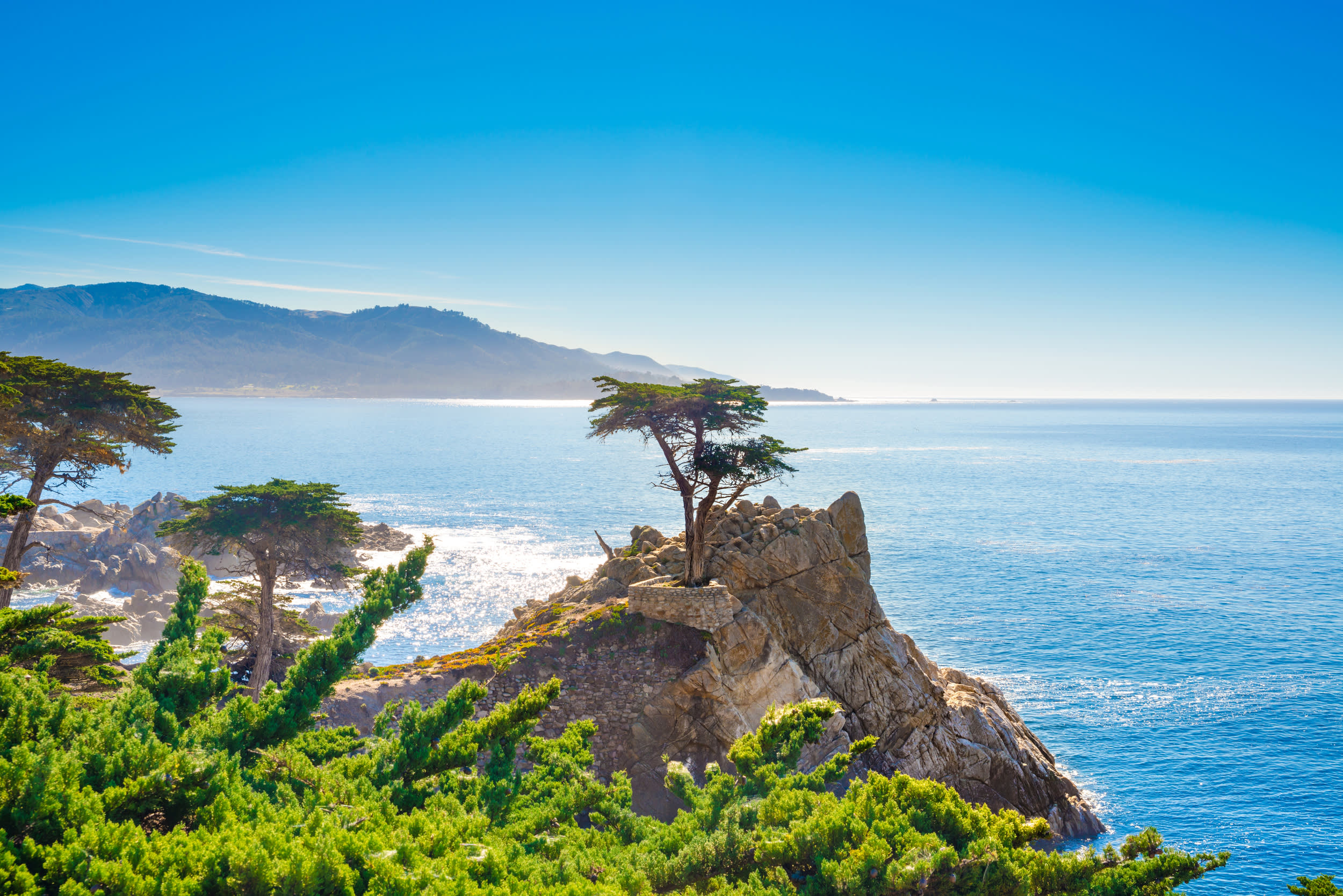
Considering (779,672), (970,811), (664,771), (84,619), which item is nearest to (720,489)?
(779,672)

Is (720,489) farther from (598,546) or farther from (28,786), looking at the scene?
(598,546)

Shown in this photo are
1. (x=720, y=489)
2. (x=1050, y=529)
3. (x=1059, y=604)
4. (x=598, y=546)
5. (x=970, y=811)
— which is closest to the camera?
(x=970, y=811)

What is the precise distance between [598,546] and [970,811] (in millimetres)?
56607

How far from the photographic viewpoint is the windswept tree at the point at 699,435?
2767 centimetres

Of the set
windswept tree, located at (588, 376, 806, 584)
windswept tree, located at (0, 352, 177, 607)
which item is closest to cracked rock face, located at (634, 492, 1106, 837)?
windswept tree, located at (588, 376, 806, 584)

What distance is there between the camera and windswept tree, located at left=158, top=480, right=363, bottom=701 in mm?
29766

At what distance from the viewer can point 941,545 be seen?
7300 cm

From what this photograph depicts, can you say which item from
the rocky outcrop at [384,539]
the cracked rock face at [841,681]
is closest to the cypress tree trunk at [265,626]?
the cracked rock face at [841,681]

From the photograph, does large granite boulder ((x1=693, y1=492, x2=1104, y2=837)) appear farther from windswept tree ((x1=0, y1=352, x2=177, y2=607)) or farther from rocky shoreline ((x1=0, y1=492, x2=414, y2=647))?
rocky shoreline ((x1=0, y1=492, x2=414, y2=647))

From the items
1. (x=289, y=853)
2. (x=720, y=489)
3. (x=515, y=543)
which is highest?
(x=720, y=489)

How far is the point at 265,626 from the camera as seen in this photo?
29.8 meters

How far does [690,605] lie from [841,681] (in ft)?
22.7

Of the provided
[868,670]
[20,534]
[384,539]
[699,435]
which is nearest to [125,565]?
[384,539]

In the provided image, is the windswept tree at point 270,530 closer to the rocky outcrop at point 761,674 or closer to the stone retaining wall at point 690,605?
the rocky outcrop at point 761,674
